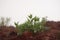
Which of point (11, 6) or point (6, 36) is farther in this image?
point (11, 6)

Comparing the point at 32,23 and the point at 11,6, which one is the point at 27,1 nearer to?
the point at 11,6

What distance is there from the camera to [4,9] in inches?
128

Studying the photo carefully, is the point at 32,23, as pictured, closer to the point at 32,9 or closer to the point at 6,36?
the point at 6,36

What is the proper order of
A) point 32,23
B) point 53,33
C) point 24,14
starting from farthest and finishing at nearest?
point 24,14 → point 32,23 → point 53,33

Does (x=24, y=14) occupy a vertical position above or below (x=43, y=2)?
below

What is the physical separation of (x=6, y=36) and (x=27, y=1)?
6.25 ft

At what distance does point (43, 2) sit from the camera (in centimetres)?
319

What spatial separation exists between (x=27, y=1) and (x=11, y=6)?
32cm

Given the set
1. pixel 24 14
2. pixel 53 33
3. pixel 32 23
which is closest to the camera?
pixel 53 33

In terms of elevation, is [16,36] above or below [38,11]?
below

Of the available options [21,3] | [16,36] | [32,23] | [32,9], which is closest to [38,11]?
[32,9]

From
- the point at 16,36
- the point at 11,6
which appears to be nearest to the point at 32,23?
the point at 16,36

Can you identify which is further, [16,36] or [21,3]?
[21,3]

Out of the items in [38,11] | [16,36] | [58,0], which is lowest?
[16,36]
